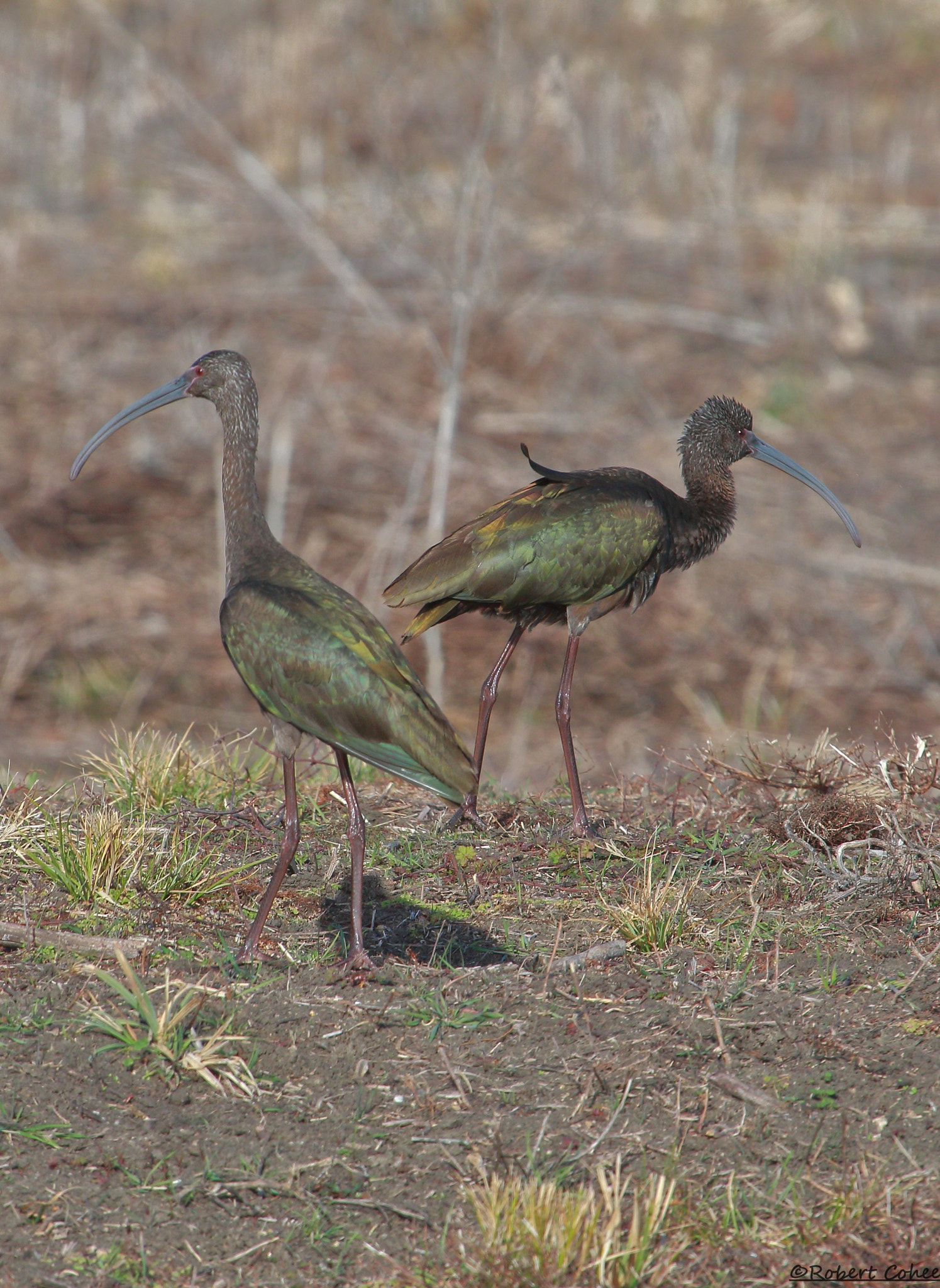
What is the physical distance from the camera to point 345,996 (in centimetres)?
391

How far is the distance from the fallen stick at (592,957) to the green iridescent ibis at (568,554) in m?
0.93

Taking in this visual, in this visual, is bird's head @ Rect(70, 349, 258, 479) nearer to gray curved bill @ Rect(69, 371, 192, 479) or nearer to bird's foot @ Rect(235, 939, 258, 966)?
gray curved bill @ Rect(69, 371, 192, 479)

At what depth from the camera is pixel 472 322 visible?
1252 centimetres

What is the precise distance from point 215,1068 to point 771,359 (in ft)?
34.8

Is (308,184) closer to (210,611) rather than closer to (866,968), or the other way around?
(210,611)

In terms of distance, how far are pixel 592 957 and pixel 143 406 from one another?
104 inches

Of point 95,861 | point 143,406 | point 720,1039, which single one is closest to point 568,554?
point 143,406

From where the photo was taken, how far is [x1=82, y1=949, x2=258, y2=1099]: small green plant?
358cm

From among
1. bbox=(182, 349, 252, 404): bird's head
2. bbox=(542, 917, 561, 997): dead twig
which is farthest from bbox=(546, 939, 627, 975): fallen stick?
bbox=(182, 349, 252, 404): bird's head

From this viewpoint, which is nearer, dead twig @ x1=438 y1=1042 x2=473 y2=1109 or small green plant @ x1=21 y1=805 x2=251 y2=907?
dead twig @ x1=438 y1=1042 x2=473 y2=1109

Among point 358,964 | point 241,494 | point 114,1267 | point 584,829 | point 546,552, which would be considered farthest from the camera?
point 546,552

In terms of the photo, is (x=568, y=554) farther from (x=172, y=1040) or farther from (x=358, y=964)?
(x=172, y=1040)

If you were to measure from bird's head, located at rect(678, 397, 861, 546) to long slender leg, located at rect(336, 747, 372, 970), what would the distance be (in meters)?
2.35

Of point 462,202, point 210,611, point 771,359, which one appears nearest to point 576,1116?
point 462,202
